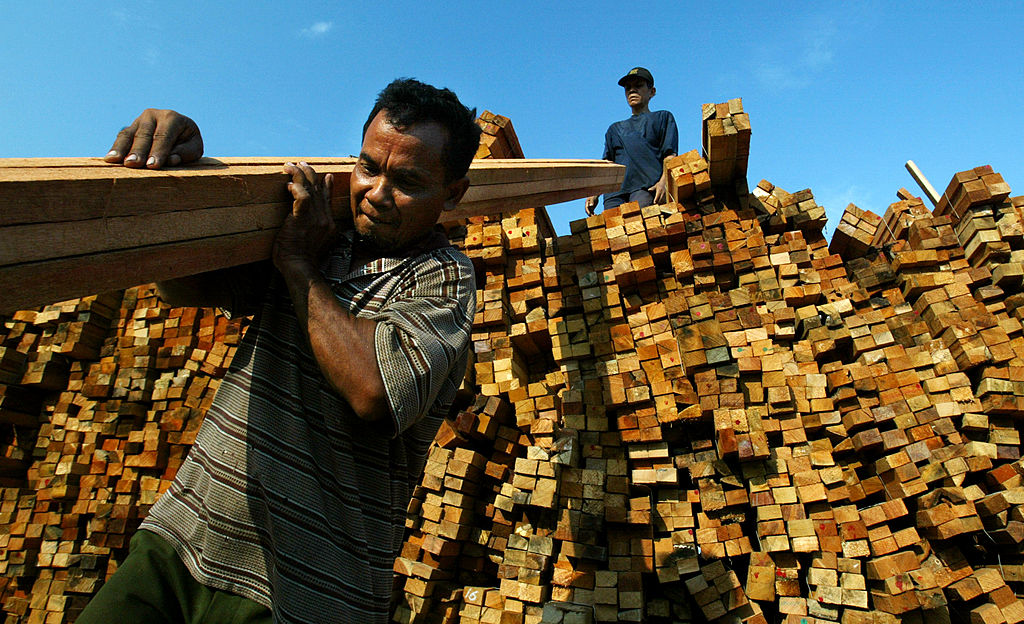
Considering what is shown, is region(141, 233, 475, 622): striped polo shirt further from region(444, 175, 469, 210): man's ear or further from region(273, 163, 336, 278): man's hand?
region(444, 175, 469, 210): man's ear

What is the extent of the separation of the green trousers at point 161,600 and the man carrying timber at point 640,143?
4.98 m

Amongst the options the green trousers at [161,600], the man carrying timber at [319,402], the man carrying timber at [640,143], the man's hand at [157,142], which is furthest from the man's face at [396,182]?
the man carrying timber at [640,143]

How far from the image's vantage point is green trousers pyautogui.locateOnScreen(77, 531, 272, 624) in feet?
4.63

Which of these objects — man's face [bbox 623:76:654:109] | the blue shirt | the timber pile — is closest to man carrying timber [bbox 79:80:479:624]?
the timber pile

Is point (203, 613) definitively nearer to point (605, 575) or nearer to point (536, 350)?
point (605, 575)

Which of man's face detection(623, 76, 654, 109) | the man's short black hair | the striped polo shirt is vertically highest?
man's face detection(623, 76, 654, 109)

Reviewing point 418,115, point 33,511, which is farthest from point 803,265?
A: point 33,511

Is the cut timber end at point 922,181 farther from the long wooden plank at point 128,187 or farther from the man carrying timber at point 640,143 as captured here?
the long wooden plank at point 128,187

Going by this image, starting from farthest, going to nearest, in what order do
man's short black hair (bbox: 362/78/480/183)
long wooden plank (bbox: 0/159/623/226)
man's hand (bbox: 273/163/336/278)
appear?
1. man's short black hair (bbox: 362/78/480/183)
2. man's hand (bbox: 273/163/336/278)
3. long wooden plank (bbox: 0/159/623/226)

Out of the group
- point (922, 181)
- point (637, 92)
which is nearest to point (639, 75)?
point (637, 92)

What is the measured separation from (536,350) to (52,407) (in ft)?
13.6

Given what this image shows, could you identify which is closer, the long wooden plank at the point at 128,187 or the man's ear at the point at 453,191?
the long wooden plank at the point at 128,187

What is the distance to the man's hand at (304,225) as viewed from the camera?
1.61 m

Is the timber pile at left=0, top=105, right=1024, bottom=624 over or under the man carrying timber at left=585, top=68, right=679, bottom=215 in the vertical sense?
under
